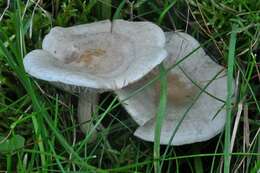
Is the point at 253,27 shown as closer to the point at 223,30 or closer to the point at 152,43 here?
the point at 223,30

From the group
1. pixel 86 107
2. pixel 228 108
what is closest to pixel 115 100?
pixel 86 107

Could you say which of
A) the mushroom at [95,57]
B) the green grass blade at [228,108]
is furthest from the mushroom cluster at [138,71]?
the green grass blade at [228,108]

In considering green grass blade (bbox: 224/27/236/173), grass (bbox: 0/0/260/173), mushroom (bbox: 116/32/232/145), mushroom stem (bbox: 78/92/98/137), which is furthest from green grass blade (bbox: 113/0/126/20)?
green grass blade (bbox: 224/27/236/173)

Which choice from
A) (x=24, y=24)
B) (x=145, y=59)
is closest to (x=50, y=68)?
(x=145, y=59)

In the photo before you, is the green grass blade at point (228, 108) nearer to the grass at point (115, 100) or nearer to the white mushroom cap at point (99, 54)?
the grass at point (115, 100)

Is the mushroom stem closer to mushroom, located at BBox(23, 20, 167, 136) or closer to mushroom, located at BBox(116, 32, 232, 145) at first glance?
mushroom, located at BBox(23, 20, 167, 136)

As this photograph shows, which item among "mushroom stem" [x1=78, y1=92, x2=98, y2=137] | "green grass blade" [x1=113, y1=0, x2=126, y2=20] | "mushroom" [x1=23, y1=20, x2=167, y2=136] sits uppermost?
"green grass blade" [x1=113, y1=0, x2=126, y2=20]

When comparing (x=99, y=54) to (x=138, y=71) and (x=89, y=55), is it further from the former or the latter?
(x=138, y=71)

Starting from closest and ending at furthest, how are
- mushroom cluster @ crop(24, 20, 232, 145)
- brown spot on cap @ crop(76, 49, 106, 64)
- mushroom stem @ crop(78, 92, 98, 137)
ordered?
mushroom cluster @ crop(24, 20, 232, 145), brown spot on cap @ crop(76, 49, 106, 64), mushroom stem @ crop(78, 92, 98, 137)
